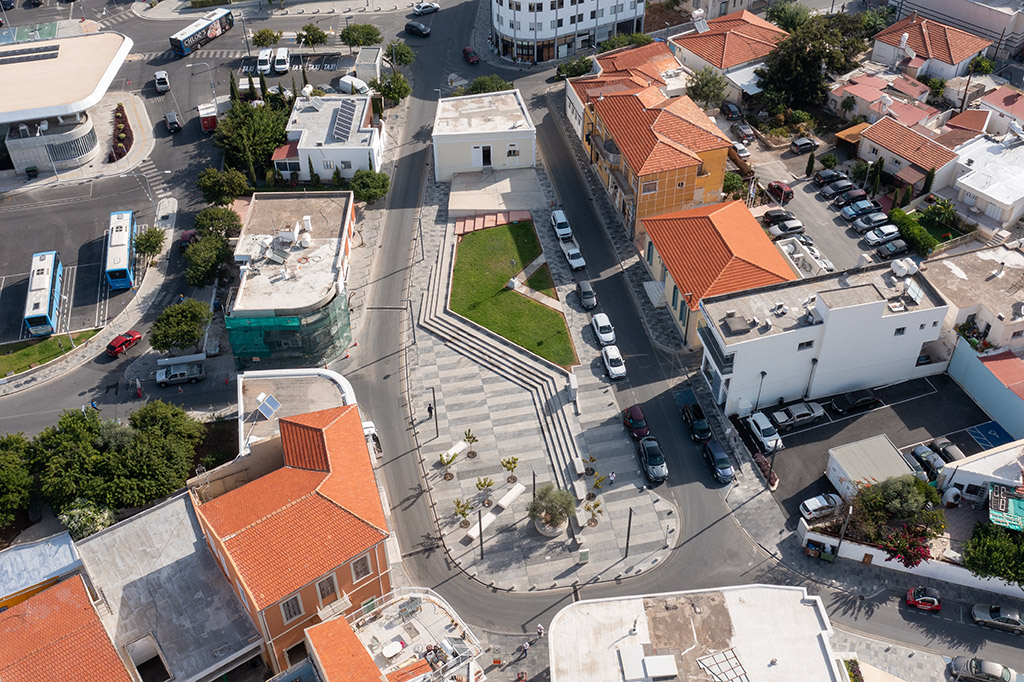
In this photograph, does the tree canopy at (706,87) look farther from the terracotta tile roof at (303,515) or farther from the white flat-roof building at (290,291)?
the terracotta tile roof at (303,515)

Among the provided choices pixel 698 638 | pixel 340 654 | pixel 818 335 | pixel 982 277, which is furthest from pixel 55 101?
pixel 982 277

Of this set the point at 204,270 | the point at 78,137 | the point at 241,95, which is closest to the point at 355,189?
the point at 204,270

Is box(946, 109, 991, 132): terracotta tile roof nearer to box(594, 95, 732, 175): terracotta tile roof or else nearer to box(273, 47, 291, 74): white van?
box(594, 95, 732, 175): terracotta tile roof

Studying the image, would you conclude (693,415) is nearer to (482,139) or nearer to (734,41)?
(482,139)

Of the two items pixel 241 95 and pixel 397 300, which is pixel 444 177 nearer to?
pixel 397 300

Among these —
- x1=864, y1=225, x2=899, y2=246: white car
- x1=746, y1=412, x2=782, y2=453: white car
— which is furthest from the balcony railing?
x1=864, y1=225, x2=899, y2=246: white car

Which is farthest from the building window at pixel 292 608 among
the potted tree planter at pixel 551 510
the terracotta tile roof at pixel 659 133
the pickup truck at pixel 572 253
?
the terracotta tile roof at pixel 659 133
